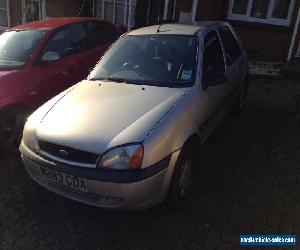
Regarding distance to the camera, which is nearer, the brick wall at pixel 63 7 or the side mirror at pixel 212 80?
the side mirror at pixel 212 80

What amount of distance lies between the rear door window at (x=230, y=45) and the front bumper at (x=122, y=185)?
249cm

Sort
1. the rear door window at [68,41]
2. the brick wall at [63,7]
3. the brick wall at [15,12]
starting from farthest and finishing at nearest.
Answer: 1. the brick wall at [15,12]
2. the brick wall at [63,7]
3. the rear door window at [68,41]

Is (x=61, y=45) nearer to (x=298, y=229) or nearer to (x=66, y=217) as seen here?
(x=66, y=217)

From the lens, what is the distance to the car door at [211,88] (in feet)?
13.7

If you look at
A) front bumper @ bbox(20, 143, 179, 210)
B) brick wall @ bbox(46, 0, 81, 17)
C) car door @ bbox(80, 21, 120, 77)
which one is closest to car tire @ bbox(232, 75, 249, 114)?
car door @ bbox(80, 21, 120, 77)

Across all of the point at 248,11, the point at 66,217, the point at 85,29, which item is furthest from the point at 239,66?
the point at 248,11

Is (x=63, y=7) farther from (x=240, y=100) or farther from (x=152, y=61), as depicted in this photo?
(x=152, y=61)

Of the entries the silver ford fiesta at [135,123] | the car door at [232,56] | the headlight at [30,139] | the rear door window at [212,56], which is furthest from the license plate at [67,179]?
the car door at [232,56]

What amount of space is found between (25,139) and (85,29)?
11.0 feet

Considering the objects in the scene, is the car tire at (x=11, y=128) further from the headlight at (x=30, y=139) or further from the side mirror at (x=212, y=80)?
the side mirror at (x=212, y=80)

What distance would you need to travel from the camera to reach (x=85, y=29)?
650cm

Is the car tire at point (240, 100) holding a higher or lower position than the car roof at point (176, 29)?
lower

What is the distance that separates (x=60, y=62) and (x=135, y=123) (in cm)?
285

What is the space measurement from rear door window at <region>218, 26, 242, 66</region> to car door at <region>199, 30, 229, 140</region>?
29 cm
